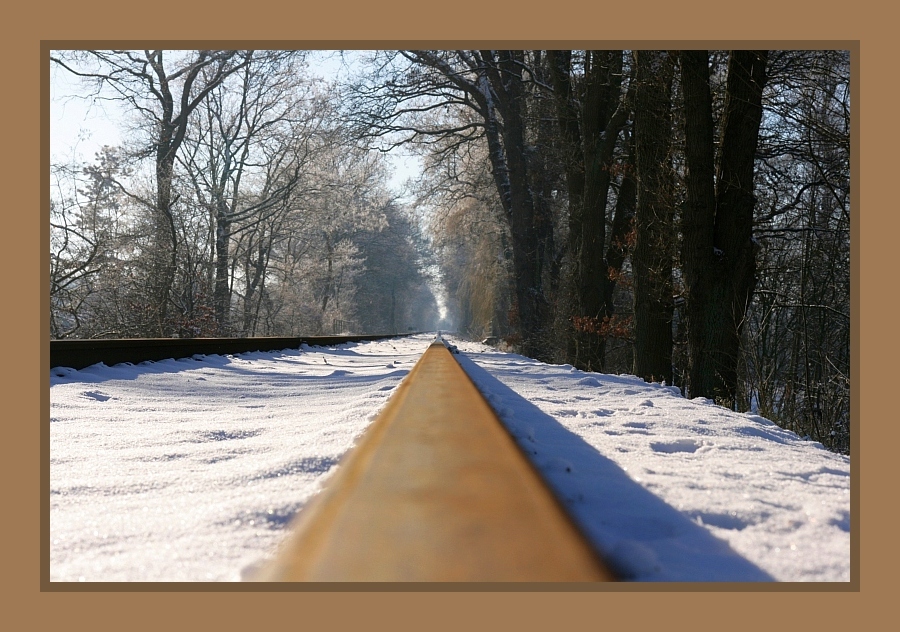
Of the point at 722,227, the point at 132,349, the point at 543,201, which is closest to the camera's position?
the point at 132,349

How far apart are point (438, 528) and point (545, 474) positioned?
0.61m

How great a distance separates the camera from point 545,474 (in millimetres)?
1220

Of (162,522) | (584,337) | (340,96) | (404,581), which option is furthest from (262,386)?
(340,96)

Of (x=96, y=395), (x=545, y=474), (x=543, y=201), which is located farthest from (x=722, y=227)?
(x=543, y=201)

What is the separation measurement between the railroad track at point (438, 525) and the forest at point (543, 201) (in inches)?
146

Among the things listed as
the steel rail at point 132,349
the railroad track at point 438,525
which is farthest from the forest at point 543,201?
Answer: the railroad track at point 438,525

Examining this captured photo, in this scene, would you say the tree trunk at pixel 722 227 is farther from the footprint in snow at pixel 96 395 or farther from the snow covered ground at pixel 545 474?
the footprint in snow at pixel 96 395

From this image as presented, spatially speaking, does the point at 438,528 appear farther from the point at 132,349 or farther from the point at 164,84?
the point at 164,84

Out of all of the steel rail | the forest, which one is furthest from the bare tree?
the steel rail

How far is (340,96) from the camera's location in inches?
585

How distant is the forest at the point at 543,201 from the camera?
584cm

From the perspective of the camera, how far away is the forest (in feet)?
19.1

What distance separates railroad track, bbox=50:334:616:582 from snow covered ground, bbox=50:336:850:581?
0.54 feet

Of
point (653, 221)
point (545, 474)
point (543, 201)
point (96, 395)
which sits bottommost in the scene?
point (96, 395)
